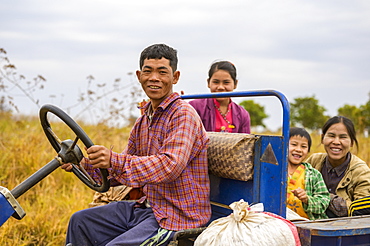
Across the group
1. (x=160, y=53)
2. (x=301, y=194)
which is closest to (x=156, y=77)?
(x=160, y=53)

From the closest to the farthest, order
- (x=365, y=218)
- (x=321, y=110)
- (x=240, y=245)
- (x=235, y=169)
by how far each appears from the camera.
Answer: (x=240, y=245), (x=235, y=169), (x=365, y=218), (x=321, y=110)

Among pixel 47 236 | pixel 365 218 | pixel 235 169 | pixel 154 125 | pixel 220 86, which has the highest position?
pixel 220 86

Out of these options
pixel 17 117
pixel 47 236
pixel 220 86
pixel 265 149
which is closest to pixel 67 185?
pixel 47 236

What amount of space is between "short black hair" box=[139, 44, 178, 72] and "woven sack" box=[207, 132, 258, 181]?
1.80ft

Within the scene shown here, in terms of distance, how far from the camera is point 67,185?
604 centimetres

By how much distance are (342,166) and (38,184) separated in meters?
3.76

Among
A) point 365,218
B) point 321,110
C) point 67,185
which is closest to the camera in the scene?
point 365,218

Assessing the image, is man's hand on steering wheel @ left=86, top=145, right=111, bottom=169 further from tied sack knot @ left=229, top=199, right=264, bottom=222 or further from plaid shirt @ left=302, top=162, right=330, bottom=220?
plaid shirt @ left=302, top=162, right=330, bottom=220

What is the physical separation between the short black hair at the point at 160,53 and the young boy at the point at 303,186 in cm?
132

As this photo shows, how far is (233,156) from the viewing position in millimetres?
2707

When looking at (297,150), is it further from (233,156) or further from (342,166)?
(233,156)

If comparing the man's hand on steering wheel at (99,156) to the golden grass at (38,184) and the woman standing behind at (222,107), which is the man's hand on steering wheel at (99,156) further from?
the golden grass at (38,184)

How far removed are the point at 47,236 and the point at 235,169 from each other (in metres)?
2.82

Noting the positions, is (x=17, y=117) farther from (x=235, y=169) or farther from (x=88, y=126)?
(x=235, y=169)
